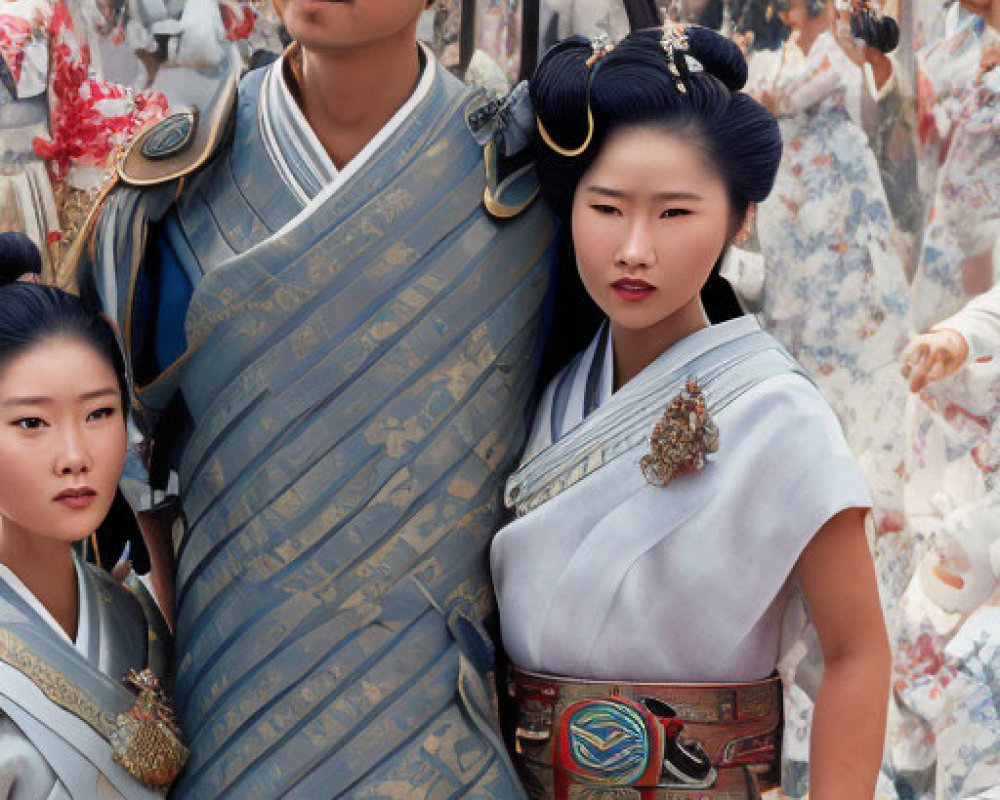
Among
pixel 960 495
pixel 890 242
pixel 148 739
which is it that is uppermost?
pixel 148 739

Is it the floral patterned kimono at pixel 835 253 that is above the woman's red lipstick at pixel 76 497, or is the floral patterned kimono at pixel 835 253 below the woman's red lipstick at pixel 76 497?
below

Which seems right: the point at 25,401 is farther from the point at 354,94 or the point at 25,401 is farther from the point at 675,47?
the point at 675,47

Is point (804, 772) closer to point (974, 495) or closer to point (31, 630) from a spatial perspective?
point (974, 495)

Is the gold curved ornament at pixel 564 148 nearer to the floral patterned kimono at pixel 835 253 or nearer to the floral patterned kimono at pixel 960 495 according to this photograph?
the floral patterned kimono at pixel 960 495

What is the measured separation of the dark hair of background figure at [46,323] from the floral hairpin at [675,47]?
74 cm

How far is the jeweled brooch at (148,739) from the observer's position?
1.72 m

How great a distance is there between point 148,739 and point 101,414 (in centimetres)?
39

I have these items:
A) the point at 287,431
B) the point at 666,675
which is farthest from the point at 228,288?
the point at 666,675

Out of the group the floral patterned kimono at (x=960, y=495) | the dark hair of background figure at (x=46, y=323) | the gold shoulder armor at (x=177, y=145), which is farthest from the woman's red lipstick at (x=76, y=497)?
the floral patterned kimono at (x=960, y=495)

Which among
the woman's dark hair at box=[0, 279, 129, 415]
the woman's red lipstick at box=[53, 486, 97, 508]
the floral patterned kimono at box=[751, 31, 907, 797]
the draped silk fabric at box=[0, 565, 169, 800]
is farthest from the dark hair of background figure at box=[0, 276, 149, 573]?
the floral patterned kimono at box=[751, 31, 907, 797]

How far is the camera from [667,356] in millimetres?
1825

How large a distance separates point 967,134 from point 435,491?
7.02 ft

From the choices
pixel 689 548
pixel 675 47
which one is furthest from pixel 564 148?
pixel 689 548

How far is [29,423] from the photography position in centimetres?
174
